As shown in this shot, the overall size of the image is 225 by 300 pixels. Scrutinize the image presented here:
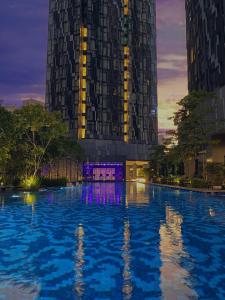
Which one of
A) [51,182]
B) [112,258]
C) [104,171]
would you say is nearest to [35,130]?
[51,182]

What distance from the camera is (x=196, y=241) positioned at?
10.3 m

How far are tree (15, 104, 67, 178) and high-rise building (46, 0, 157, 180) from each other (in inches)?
2120

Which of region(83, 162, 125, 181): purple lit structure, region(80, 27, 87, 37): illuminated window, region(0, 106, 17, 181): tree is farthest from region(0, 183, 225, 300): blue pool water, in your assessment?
region(80, 27, 87, 37): illuminated window

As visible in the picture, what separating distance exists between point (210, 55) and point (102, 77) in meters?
56.7

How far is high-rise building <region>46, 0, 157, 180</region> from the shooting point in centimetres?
9562

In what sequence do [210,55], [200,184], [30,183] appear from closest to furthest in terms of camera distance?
1. [200,184]
2. [30,183]
3. [210,55]

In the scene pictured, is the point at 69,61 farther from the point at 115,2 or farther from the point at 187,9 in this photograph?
the point at 187,9

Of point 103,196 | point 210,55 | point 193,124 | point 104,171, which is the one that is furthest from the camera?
point 104,171

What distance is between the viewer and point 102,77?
99000 mm

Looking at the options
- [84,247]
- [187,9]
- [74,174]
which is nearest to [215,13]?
[187,9]

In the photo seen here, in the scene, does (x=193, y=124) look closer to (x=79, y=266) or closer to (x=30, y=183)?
(x=30, y=183)

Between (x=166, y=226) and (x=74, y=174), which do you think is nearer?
(x=166, y=226)

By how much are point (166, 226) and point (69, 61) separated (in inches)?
3617

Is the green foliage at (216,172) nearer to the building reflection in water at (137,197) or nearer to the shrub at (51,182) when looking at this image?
the building reflection in water at (137,197)
